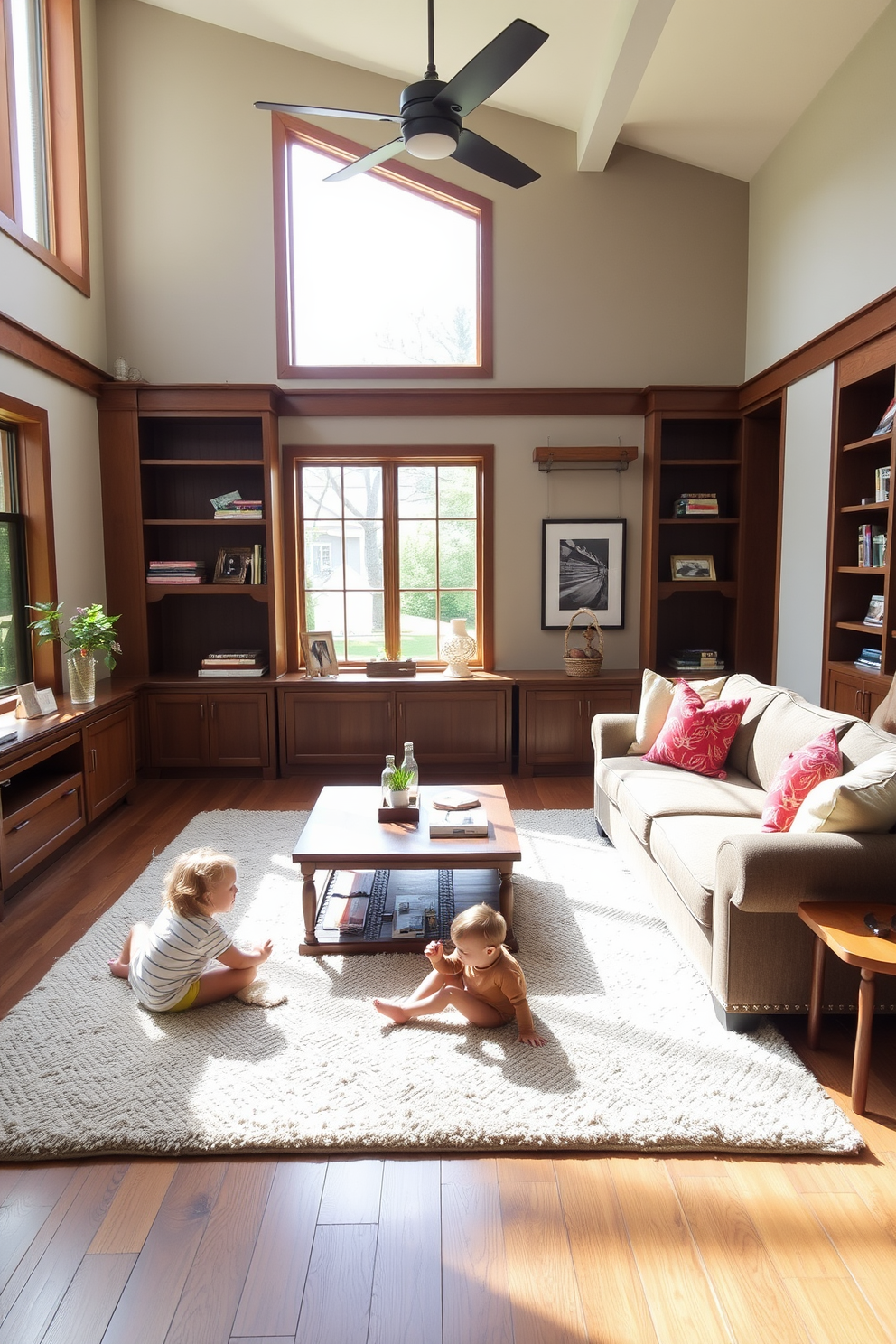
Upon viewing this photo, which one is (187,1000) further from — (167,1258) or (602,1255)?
(602,1255)

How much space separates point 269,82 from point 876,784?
5849 mm

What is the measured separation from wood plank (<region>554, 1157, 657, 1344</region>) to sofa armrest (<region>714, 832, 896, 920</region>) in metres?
0.83

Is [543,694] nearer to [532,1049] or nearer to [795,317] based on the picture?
[795,317]

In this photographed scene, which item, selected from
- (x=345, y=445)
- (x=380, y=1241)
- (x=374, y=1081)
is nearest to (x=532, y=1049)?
(x=374, y=1081)

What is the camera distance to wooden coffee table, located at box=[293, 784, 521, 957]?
119 inches

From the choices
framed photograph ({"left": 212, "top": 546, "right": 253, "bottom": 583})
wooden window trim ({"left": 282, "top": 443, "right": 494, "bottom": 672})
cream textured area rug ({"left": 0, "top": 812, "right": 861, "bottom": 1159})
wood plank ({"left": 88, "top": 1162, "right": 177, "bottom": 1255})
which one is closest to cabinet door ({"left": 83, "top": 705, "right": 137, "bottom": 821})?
framed photograph ({"left": 212, "top": 546, "right": 253, "bottom": 583})

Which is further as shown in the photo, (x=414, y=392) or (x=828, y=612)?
(x=414, y=392)

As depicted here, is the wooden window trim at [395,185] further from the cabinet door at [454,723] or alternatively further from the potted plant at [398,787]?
the potted plant at [398,787]

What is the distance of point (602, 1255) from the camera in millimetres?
1783

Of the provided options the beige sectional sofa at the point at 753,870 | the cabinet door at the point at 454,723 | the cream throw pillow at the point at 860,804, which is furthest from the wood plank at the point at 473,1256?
the cabinet door at the point at 454,723

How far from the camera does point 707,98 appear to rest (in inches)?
194

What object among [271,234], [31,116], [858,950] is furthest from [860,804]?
[31,116]

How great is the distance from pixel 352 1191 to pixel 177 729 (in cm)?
404

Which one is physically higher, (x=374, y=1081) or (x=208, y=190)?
(x=208, y=190)
